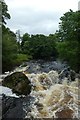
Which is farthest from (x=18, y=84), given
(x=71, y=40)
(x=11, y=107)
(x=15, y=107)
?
(x=71, y=40)

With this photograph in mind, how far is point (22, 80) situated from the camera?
19453 millimetres

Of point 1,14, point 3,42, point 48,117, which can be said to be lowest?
point 48,117

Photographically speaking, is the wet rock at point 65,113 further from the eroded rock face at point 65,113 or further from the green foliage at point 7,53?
the green foliage at point 7,53

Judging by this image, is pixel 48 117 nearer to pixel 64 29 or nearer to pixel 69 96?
pixel 69 96

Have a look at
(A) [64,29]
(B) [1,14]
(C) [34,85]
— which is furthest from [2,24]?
(C) [34,85]

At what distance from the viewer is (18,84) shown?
757 inches

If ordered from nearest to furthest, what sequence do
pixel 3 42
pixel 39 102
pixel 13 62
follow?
1. pixel 39 102
2. pixel 3 42
3. pixel 13 62

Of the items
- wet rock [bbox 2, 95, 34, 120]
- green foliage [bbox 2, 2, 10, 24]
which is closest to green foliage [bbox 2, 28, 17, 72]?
green foliage [bbox 2, 2, 10, 24]

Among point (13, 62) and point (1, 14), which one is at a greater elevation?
point (1, 14)

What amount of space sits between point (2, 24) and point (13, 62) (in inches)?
165

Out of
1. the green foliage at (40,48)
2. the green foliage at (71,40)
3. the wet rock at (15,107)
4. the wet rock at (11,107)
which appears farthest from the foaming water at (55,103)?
the green foliage at (40,48)

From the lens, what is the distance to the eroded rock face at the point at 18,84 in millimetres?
18969

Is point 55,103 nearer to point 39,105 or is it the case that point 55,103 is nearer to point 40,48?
point 39,105

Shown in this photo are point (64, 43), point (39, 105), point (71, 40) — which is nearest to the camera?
point (39, 105)
